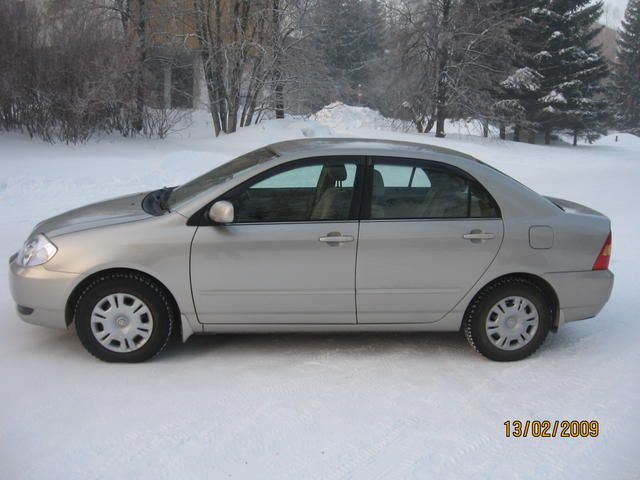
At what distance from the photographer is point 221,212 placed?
4.11 m

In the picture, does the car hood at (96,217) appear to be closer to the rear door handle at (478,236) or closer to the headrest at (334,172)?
the headrest at (334,172)

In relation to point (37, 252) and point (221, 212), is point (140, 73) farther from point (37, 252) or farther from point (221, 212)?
point (221, 212)

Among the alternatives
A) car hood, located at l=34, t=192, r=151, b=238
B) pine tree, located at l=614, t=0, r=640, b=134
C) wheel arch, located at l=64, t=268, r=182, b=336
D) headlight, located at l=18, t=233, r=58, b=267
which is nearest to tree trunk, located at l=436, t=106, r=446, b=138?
car hood, located at l=34, t=192, r=151, b=238

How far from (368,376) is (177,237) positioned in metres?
1.60

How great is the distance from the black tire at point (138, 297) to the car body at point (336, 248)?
0.06 m

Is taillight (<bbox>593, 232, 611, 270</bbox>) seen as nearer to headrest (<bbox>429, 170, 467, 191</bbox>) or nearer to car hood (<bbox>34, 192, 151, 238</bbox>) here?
headrest (<bbox>429, 170, 467, 191</bbox>)

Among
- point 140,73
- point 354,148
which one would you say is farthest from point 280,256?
point 140,73

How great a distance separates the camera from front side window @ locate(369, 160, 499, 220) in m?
4.36

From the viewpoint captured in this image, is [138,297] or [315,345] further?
[315,345]

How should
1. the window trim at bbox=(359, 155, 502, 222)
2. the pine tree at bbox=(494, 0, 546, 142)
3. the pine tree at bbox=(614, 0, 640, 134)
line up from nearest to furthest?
the window trim at bbox=(359, 155, 502, 222), the pine tree at bbox=(494, 0, 546, 142), the pine tree at bbox=(614, 0, 640, 134)

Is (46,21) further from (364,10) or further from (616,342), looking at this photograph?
(364,10)
